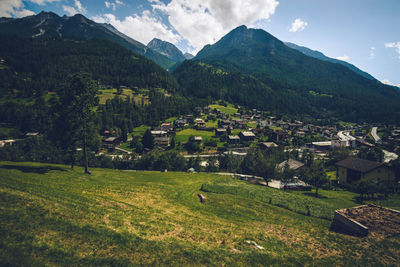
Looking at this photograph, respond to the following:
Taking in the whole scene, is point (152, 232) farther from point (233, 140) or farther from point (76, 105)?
point (233, 140)

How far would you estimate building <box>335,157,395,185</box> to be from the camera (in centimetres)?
5056

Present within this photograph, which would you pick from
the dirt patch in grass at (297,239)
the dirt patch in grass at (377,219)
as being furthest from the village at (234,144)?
the dirt patch in grass at (297,239)

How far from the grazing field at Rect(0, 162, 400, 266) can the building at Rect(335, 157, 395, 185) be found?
35844mm

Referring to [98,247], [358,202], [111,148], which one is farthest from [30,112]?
[358,202]

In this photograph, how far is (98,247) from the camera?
1245 centimetres

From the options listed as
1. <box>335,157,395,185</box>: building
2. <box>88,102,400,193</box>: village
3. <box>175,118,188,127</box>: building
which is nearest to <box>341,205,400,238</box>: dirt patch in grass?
<box>335,157,395,185</box>: building

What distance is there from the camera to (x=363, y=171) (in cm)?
5031

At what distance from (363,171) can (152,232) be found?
6097 cm

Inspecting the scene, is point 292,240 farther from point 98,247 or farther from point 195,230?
point 98,247

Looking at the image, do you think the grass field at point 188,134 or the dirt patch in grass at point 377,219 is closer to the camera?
the dirt patch in grass at point 377,219

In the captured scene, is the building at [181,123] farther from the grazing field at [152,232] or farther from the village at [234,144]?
the grazing field at [152,232]

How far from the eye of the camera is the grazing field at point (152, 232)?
39.0ft

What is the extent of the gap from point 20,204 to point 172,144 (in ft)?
293

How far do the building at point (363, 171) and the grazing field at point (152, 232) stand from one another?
35.8 m
